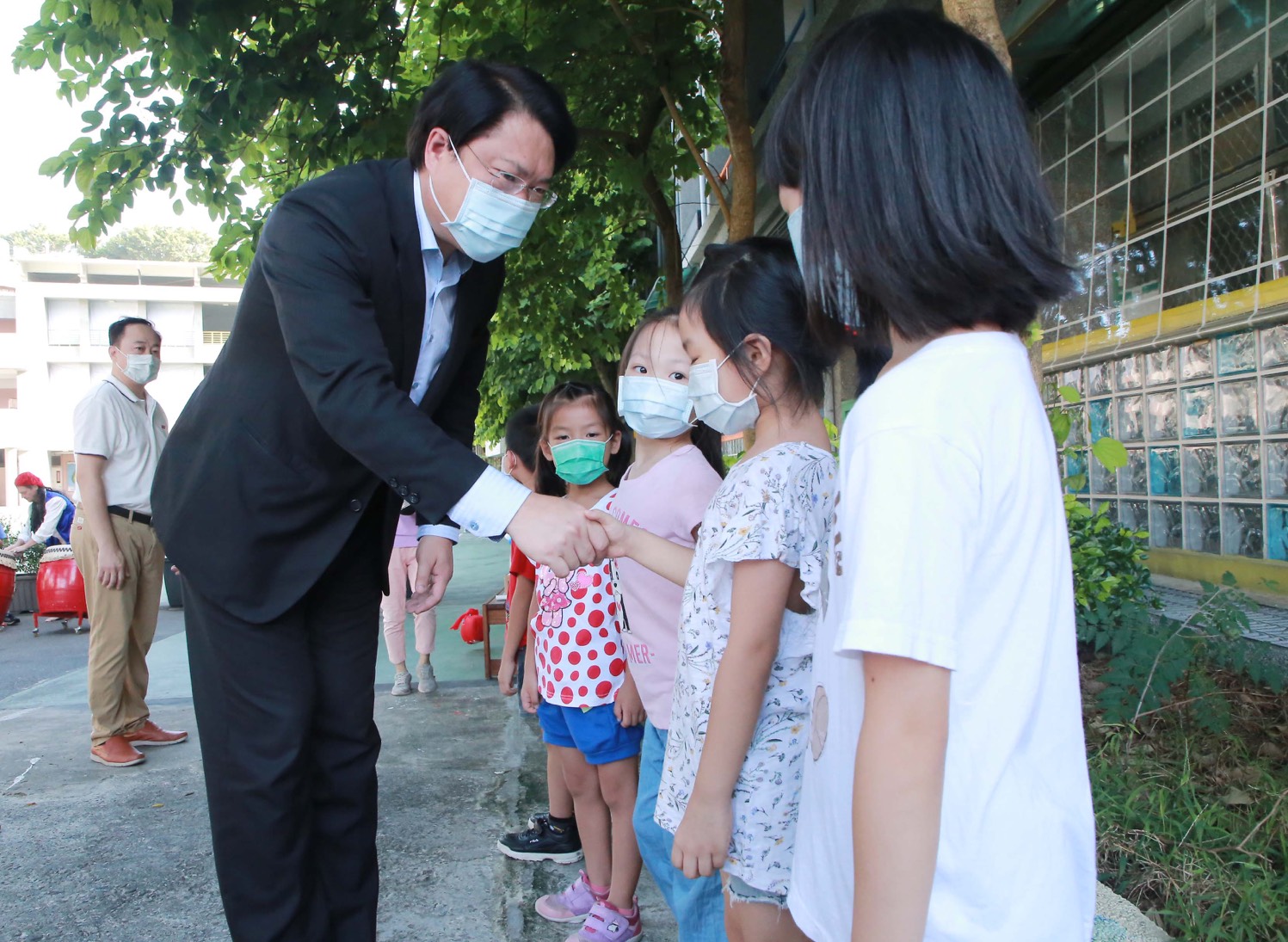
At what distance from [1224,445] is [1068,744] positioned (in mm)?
3748

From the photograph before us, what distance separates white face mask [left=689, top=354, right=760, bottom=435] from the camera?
188cm

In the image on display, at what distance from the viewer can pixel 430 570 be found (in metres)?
2.58

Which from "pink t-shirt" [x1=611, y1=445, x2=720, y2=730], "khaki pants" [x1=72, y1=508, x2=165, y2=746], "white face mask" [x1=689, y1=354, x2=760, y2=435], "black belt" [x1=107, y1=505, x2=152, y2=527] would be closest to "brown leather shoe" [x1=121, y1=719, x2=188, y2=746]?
"khaki pants" [x1=72, y1=508, x2=165, y2=746]

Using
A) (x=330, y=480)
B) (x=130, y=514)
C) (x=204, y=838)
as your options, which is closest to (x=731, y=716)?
(x=330, y=480)

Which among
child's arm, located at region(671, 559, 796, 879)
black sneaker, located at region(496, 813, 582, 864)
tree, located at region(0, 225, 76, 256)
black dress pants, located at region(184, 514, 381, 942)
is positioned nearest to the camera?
child's arm, located at region(671, 559, 796, 879)

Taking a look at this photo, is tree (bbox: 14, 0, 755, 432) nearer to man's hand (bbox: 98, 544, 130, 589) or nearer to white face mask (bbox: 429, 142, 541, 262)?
man's hand (bbox: 98, 544, 130, 589)

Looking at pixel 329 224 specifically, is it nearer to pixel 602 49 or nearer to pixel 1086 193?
pixel 1086 193

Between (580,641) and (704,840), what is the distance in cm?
134

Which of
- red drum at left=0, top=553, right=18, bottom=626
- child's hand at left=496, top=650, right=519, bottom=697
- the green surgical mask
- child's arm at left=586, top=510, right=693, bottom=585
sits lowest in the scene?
red drum at left=0, top=553, right=18, bottom=626

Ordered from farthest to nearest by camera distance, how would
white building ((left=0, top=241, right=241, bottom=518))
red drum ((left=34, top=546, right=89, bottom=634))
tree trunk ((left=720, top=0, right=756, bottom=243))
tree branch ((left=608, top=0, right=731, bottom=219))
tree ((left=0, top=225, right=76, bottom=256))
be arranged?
1. tree ((left=0, top=225, right=76, bottom=256))
2. white building ((left=0, top=241, right=241, bottom=518))
3. red drum ((left=34, top=546, right=89, bottom=634))
4. tree branch ((left=608, top=0, right=731, bottom=219))
5. tree trunk ((left=720, top=0, right=756, bottom=243))

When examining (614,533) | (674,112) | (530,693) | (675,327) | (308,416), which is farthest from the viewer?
(674,112)

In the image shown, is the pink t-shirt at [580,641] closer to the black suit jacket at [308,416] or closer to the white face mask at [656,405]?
the white face mask at [656,405]

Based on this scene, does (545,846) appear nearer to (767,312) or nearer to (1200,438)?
(767,312)

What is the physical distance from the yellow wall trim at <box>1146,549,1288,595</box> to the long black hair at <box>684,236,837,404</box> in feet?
8.76
